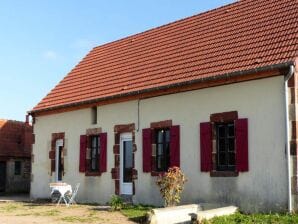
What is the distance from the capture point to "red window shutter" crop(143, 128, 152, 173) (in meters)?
15.7

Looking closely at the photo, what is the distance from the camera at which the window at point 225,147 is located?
13649mm

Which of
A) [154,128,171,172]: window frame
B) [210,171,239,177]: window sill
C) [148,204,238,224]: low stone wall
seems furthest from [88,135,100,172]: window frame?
[148,204,238,224]: low stone wall

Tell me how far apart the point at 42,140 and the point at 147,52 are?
600 cm

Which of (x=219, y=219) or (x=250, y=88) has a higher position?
(x=250, y=88)

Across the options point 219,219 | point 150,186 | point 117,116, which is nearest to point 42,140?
point 117,116

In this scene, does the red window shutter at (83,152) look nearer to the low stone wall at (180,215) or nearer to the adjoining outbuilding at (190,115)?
the adjoining outbuilding at (190,115)

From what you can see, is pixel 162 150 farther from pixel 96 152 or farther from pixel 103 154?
pixel 96 152

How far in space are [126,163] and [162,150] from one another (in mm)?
1861

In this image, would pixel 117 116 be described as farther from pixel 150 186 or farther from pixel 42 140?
pixel 42 140

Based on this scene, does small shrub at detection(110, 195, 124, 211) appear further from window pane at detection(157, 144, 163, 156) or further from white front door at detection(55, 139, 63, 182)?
white front door at detection(55, 139, 63, 182)

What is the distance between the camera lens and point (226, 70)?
13.9 metres

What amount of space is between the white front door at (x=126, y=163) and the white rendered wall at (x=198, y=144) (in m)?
0.42

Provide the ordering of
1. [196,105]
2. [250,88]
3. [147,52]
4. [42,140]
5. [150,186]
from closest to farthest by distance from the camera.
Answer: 1. [250,88]
2. [196,105]
3. [150,186]
4. [147,52]
5. [42,140]

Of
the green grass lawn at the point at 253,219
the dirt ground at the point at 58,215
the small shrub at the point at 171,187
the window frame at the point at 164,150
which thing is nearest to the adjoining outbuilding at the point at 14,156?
the dirt ground at the point at 58,215
